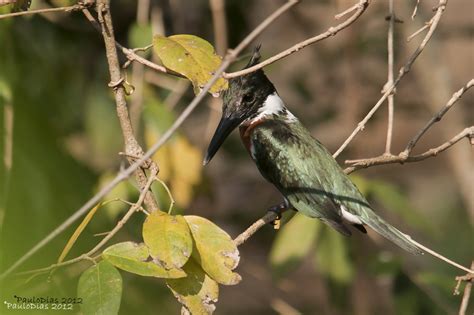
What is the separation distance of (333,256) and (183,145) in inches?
33.4

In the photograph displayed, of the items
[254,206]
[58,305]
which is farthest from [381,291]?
[58,305]

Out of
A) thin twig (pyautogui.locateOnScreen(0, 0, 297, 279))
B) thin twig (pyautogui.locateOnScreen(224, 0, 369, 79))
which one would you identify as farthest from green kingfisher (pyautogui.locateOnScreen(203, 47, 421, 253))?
thin twig (pyautogui.locateOnScreen(0, 0, 297, 279))

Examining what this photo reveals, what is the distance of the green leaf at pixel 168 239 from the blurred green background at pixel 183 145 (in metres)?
0.28

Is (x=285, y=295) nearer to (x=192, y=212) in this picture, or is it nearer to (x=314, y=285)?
(x=314, y=285)

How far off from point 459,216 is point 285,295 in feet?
5.12

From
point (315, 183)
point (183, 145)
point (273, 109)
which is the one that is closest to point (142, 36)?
point (273, 109)

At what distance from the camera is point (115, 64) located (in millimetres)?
2201

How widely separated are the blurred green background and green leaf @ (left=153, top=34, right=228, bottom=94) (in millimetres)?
529

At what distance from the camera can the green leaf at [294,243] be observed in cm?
359

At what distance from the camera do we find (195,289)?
2104mm

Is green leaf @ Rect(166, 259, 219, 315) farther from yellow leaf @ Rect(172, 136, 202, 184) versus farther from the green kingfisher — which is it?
yellow leaf @ Rect(172, 136, 202, 184)

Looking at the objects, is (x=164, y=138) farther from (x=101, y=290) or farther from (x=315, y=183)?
(x=315, y=183)

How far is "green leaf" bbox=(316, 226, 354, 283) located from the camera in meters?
3.93

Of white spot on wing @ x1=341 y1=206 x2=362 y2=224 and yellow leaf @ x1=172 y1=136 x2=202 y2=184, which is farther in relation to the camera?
yellow leaf @ x1=172 y1=136 x2=202 y2=184
